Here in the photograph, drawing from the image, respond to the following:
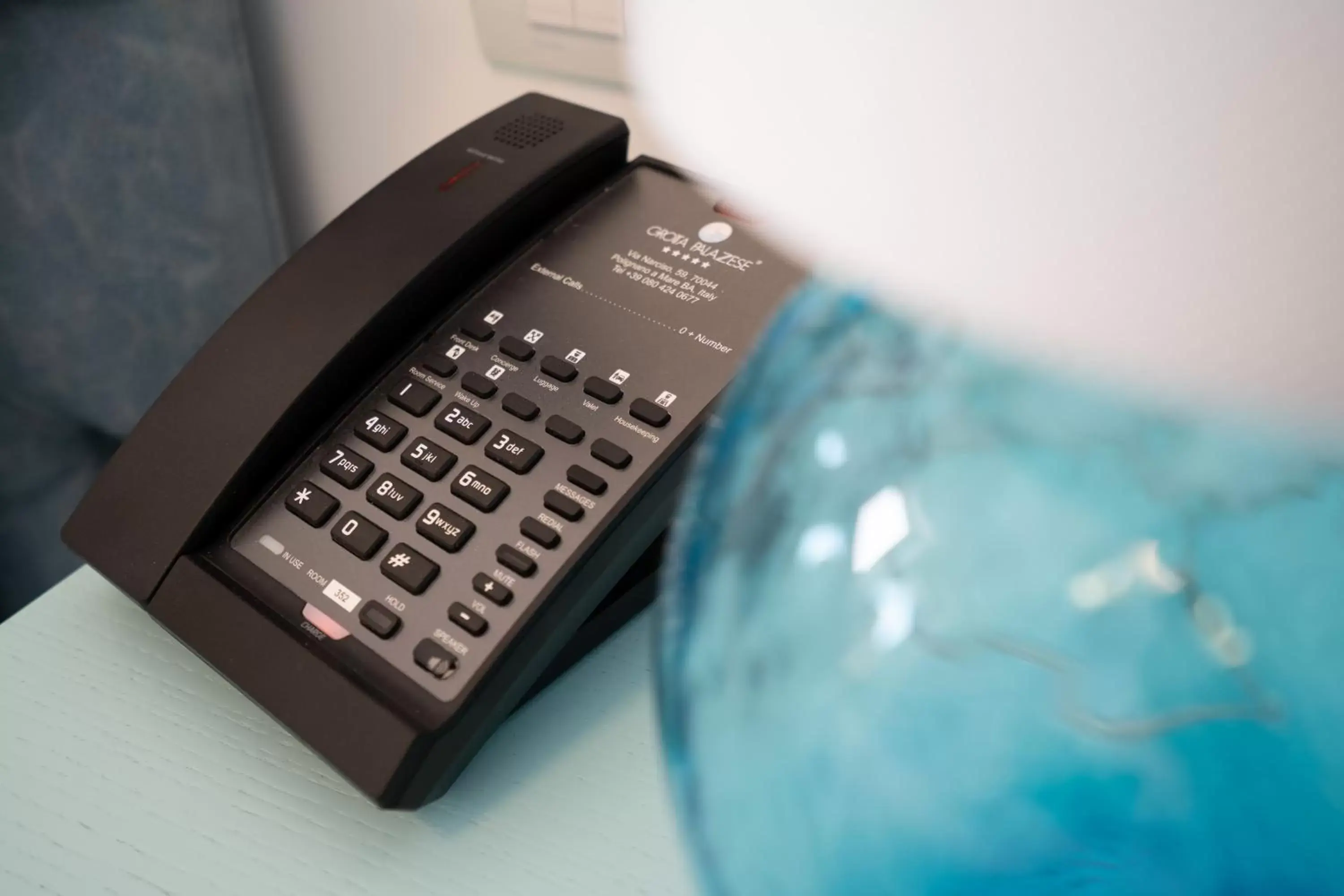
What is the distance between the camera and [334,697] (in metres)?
0.27

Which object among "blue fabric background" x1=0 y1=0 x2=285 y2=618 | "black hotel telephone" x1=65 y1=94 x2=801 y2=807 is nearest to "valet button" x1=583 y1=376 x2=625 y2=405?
"black hotel telephone" x1=65 y1=94 x2=801 y2=807

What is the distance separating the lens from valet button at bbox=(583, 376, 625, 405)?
31cm

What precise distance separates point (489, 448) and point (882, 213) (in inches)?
8.1

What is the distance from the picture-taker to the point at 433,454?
1.02 feet

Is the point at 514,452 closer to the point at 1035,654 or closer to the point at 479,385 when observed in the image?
the point at 479,385

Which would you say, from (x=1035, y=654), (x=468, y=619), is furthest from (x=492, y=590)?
(x=1035, y=654)

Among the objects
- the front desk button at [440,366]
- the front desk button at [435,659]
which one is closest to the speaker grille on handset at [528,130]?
the front desk button at [440,366]

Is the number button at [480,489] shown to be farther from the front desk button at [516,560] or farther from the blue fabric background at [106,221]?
the blue fabric background at [106,221]

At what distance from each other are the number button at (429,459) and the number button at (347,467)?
1cm

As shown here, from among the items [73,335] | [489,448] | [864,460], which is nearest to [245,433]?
[489,448]

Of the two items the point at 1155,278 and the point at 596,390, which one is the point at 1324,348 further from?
the point at 596,390

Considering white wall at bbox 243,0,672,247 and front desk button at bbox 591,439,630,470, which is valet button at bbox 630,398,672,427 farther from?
white wall at bbox 243,0,672,247

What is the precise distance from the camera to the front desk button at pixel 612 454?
0.96ft

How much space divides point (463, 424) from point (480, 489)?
0.09 feet
